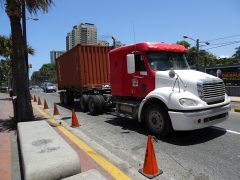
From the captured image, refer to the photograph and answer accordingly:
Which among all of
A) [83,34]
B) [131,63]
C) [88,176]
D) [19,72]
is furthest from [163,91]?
[83,34]

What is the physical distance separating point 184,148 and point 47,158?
296cm

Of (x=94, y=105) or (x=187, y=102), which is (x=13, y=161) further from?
(x=94, y=105)

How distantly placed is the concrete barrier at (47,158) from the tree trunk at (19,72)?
2569mm

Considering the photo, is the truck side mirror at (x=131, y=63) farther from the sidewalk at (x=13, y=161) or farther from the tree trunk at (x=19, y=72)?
the tree trunk at (x=19, y=72)

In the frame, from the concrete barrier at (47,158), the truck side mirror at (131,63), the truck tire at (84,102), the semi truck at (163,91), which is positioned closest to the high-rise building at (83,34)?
the truck tire at (84,102)

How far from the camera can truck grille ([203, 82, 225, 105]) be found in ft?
16.8

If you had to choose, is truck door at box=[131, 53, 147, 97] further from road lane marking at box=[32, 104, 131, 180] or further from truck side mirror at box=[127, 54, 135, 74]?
road lane marking at box=[32, 104, 131, 180]

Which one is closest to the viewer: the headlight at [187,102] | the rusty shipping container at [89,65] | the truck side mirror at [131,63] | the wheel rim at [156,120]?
the headlight at [187,102]

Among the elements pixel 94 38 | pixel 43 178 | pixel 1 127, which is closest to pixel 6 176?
pixel 43 178

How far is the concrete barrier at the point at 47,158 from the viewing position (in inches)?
118

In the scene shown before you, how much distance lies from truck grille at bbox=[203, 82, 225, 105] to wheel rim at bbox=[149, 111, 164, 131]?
118 cm

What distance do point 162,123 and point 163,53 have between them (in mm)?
2167

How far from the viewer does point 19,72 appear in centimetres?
680

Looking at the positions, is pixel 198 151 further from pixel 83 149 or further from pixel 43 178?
pixel 43 178
